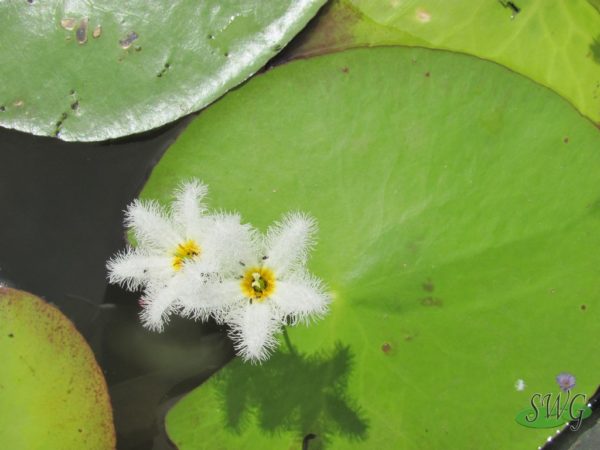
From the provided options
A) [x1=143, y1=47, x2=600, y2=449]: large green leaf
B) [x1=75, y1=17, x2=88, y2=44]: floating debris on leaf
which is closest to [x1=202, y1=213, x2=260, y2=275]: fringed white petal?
[x1=143, y1=47, x2=600, y2=449]: large green leaf

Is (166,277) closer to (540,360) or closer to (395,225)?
(395,225)

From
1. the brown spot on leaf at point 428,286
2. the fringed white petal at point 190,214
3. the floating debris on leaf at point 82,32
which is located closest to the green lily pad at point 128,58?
the floating debris on leaf at point 82,32

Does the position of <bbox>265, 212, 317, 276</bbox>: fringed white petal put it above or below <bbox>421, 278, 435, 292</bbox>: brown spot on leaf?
above

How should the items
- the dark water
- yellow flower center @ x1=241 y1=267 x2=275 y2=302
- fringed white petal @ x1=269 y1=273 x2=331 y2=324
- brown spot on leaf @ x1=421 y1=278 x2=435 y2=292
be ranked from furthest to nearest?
the dark water → brown spot on leaf @ x1=421 y1=278 x2=435 y2=292 → yellow flower center @ x1=241 y1=267 x2=275 y2=302 → fringed white petal @ x1=269 y1=273 x2=331 y2=324

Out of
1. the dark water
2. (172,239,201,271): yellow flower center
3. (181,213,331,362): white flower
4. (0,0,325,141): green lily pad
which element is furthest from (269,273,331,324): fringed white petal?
(0,0,325,141): green lily pad

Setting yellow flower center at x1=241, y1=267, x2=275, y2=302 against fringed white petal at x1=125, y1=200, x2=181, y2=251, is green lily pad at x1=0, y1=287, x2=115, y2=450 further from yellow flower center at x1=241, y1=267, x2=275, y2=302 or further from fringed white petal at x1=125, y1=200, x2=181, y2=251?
yellow flower center at x1=241, y1=267, x2=275, y2=302

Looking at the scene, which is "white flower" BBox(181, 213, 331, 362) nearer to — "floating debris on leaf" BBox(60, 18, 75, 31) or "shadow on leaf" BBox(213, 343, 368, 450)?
"shadow on leaf" BBox(213, 343, 368, 450)

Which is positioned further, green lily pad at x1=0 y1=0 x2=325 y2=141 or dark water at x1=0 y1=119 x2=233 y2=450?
dark water at x1=0 y1=119 x2=233 y2=450

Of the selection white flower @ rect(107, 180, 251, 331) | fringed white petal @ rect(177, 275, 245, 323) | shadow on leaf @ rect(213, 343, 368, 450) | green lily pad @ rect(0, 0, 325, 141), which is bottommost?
shadow on leaf @ rect(213, 343, 368, 450)

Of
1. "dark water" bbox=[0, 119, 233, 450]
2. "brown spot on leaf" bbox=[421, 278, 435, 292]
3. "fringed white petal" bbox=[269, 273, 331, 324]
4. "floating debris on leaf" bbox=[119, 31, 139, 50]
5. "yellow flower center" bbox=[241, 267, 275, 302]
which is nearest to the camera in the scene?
"fringed white petal" bbox=[269, 273, 331, 324]
